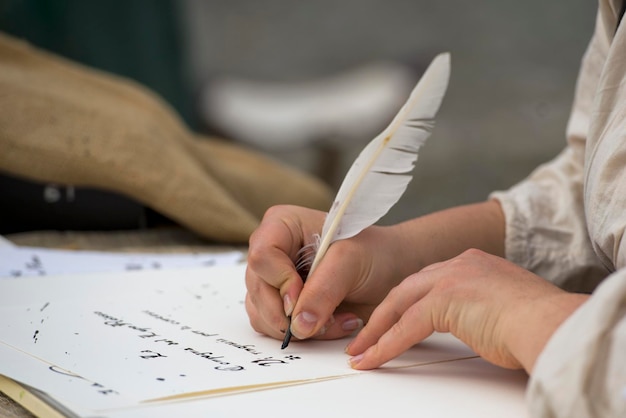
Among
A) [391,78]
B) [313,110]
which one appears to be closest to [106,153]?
[313,110]

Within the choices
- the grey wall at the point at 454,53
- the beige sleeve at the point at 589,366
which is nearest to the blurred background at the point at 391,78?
the grey wall at the point at 454,53

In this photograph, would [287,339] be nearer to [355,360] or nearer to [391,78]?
[355,360]

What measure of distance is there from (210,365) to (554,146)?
3.66m

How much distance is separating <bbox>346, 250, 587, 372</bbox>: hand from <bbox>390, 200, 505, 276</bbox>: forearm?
12 centimetres

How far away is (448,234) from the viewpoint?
79cm

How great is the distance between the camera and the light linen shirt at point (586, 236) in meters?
0.46

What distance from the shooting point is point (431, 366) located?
0.64m

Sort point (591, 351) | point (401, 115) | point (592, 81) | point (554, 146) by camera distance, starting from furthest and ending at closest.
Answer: point (554, 146) → point (592, 81) → point (401, 115) → point (591, 351)

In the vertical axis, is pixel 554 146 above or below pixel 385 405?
below

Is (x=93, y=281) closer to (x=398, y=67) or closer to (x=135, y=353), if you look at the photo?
(x=135, y=353)

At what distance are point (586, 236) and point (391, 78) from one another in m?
2.87

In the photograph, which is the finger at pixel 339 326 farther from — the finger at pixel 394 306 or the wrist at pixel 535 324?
the wrist at pixel 535 324

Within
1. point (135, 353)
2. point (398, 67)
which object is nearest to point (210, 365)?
point (135, 353)

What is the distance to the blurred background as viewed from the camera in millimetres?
3605
